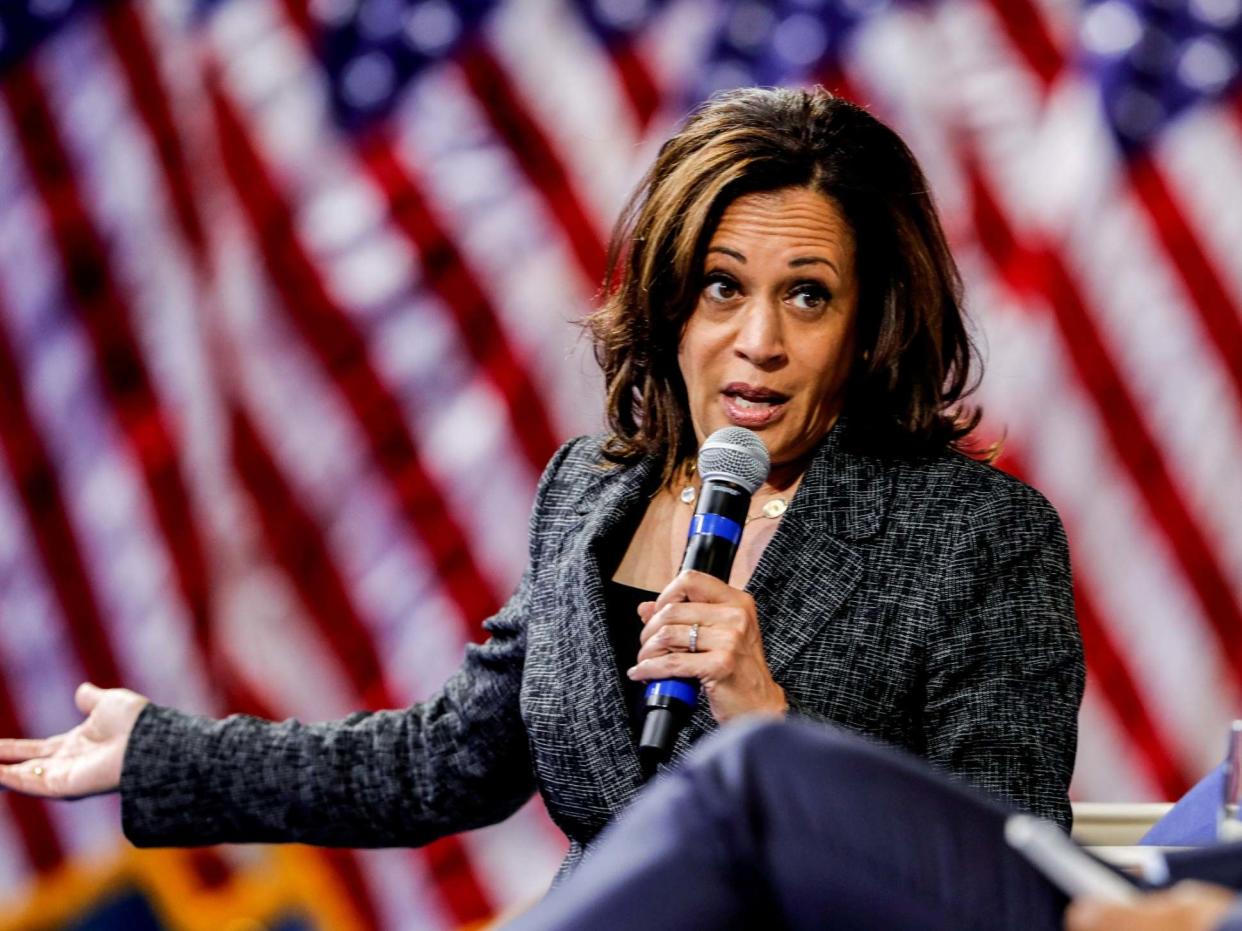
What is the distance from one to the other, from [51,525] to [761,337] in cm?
118

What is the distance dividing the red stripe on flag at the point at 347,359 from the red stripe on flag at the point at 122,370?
21 centimetres

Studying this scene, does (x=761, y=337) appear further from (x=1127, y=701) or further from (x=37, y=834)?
(x=37, y=834)

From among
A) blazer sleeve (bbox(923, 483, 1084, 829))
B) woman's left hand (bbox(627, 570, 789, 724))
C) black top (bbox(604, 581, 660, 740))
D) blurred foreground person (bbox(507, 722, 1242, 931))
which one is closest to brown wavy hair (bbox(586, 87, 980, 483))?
blazer sleeve (bbox(923, 483, 1084, 829))

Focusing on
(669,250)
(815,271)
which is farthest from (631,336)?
(815,271)

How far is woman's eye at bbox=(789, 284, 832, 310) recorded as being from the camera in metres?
1.38

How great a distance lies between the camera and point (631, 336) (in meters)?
1.53

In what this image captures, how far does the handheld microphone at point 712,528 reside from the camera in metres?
1.08

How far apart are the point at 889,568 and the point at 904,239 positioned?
0.29 meters

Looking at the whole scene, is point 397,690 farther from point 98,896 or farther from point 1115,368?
point 1115,368

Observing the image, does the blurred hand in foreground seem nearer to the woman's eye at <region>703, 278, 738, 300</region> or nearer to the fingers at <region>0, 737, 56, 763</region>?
the woman's eye at <region>703, 278, 738, 300</region>

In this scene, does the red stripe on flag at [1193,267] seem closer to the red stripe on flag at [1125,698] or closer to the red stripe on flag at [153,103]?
the red stripe on flag at [1125,698]

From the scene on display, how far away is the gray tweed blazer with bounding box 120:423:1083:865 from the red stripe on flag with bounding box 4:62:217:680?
0.65 metres

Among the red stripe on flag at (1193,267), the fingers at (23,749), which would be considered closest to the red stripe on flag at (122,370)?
the fingers at (23,749)

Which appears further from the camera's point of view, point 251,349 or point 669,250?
point 251,349
